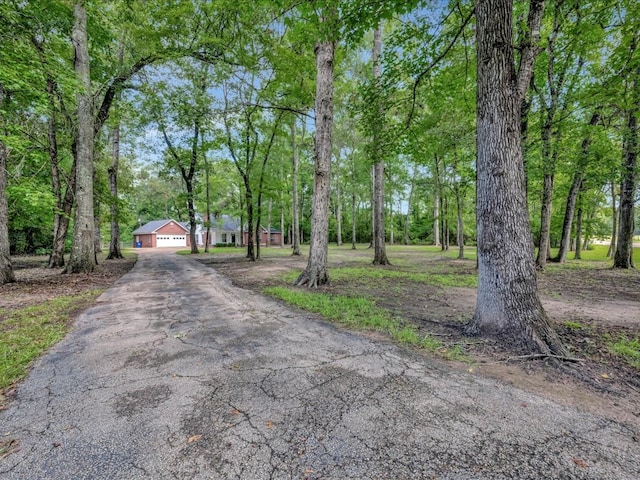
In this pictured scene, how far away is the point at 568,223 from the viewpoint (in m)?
12.6

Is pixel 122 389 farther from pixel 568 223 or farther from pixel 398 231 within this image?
pixel 398 231

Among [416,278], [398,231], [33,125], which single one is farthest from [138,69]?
[398,231]

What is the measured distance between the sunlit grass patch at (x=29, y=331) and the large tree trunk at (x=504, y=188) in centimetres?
498

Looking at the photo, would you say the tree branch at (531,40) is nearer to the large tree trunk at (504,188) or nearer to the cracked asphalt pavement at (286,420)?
the large tree trunk at (504,188)

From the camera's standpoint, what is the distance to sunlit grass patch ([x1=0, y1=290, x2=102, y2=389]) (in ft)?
9.34

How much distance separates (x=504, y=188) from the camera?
11.1 feet

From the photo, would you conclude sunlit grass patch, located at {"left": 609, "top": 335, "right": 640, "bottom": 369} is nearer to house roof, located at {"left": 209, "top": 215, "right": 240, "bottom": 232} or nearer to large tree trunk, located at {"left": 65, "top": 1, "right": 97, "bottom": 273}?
Answer: large tree trunk, located at {"left": 65, "top": 1, "right": 97, "bottom": 273}

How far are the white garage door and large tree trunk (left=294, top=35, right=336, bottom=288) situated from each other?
39300 millimetres

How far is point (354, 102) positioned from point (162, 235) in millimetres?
39202

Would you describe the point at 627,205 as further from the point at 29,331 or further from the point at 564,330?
the point at 29,331

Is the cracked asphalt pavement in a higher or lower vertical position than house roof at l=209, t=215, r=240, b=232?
lower

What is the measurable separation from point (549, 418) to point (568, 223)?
1416 centimetres

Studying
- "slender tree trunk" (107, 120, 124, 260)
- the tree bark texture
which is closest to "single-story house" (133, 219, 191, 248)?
"slender tree trunk" (107, 120, 124, 260)

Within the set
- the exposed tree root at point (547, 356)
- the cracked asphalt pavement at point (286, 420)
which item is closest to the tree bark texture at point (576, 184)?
the exposed tree root at point (547, 356)
